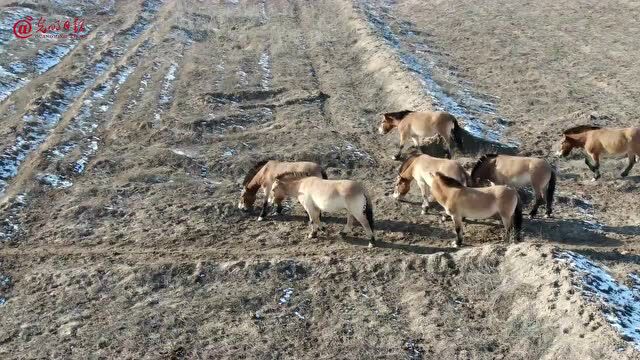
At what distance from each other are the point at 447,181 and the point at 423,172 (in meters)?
1.31

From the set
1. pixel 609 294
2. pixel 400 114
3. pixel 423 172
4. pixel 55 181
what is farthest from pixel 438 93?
pixel 55 181

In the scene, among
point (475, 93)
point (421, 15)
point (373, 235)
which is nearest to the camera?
point (373, 235)

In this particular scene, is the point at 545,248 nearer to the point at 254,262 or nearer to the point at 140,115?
the point at 254,262

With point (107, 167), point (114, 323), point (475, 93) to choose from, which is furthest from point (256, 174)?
point (475, 93)

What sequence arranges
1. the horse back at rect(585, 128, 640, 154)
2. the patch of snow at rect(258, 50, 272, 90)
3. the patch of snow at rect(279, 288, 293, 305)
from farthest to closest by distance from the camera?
the patch of snow at rect(258, 50, 272, 90) < the horse back at rect(585, 128, 640, 154) < the patch of snow at rect(279, 288, 293, 305)

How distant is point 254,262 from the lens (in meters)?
11.0

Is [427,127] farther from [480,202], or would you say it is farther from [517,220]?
[517,220]

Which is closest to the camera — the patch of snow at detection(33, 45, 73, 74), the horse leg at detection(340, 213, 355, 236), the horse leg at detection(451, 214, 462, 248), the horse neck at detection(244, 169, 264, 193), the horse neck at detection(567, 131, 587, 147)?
the horse leg at detection(451, 214, 462, 248)

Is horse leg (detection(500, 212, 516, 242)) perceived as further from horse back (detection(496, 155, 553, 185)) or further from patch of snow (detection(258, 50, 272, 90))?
patch of snow (detection(258, 50, 272, 90))

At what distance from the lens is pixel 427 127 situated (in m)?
15.7

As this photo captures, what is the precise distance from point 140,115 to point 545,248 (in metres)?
13.0

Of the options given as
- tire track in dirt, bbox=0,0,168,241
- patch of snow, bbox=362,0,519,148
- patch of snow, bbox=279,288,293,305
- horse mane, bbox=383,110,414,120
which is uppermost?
horse mane, bbox=383,110,414,120

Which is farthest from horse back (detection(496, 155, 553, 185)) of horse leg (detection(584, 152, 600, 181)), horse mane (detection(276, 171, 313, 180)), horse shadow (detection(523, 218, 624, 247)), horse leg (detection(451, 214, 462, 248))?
horse mane (detection(276, 171, 313, 180))

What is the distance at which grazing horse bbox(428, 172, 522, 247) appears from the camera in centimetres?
1121
